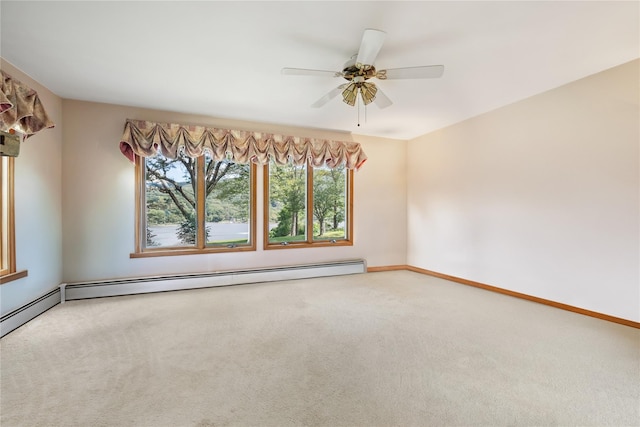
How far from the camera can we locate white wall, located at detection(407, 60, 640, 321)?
2.68 m

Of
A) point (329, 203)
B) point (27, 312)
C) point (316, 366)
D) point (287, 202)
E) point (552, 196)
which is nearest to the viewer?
point (316, 366)

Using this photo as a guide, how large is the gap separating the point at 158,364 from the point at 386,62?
124 inches

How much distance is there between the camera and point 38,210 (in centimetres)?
294

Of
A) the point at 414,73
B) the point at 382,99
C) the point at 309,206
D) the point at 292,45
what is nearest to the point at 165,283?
the point at 309,206

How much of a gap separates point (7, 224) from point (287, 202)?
316 centimetres

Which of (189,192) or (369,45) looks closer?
(369,45)

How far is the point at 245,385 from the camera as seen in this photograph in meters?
1.73

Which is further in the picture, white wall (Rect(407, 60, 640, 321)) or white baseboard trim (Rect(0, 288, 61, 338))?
white wall (Rect(407, 60, 640, 321))

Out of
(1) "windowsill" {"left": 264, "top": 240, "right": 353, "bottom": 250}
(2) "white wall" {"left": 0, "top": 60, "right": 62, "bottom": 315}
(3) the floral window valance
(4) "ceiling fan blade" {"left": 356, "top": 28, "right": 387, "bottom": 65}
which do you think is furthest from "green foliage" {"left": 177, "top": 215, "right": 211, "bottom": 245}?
(4) "ceiling fan blade" {"left": 356, "top": 28, "right": 387, "bottom": 65}

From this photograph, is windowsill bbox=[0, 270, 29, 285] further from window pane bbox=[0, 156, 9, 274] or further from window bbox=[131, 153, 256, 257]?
window bbox=[131, 153, 256, 257]

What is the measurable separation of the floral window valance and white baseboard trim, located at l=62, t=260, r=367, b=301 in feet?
5.33

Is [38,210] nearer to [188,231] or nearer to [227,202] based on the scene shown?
[188,231]

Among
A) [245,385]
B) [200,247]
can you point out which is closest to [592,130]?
[245,385]

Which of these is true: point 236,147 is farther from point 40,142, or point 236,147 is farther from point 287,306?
point 287,306
